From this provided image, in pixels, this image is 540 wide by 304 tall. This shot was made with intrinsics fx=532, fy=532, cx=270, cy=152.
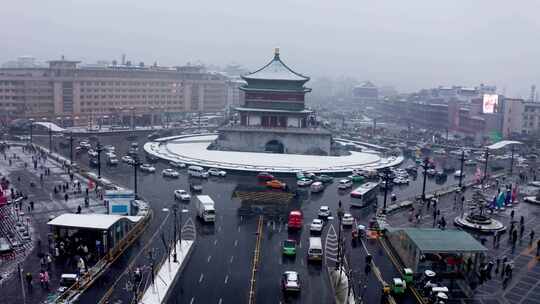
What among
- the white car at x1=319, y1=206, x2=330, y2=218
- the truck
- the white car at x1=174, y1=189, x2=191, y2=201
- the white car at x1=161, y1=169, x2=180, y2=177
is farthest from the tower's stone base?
the truck

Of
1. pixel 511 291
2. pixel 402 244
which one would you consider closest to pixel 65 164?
pixel 402 244

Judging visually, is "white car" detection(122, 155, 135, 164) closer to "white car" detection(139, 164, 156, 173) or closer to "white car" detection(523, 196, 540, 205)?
"white car" detection(139, 164, 156, 173)

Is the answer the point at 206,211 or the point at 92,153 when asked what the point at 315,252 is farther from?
the point at 92,153

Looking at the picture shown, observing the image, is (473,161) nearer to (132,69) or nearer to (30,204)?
(30,204)

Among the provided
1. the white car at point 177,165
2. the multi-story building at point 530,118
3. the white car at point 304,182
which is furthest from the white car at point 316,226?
the multi-story building at point 530,118

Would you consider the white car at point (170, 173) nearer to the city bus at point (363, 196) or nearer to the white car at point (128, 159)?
the white car at point (128, 159)
